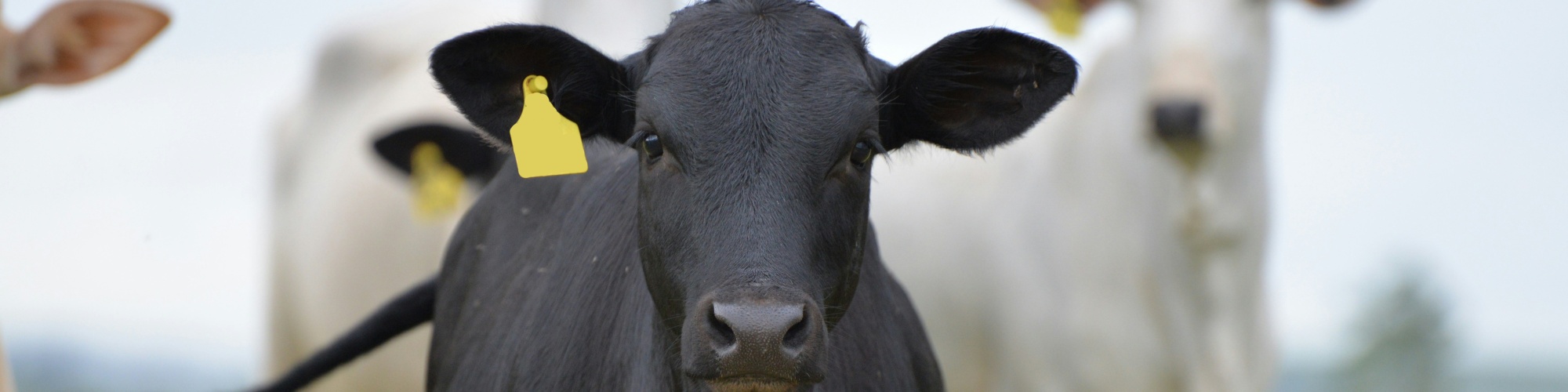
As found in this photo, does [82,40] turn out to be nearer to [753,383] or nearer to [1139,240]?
[753,383]

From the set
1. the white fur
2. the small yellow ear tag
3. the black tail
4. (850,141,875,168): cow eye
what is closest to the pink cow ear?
the black tail

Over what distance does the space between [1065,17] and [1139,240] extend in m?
0.80

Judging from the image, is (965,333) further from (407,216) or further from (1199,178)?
(407,216)

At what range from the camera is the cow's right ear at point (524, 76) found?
219cm

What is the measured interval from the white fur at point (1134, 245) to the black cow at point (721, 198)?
147 centimetres

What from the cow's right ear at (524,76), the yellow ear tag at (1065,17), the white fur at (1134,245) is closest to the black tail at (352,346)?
the cow's right ear at (524,76)

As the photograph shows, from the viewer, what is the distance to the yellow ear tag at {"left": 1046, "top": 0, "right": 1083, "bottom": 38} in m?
4.51

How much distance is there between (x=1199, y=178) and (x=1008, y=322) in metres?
0.76

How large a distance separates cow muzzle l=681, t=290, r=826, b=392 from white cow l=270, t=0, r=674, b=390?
8.50 feet

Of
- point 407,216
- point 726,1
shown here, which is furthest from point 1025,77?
point 407,216

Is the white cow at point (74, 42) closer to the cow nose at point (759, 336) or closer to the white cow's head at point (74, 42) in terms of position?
the white cow's head at point (74, 42)

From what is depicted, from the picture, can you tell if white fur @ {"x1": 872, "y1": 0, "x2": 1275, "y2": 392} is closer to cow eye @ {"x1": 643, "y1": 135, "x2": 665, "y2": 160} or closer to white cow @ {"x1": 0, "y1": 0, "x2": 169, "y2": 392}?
cow eye @ {"x1": 643, "y1": 135, "x2": 665, "y2": 160}

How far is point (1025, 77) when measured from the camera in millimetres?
2305

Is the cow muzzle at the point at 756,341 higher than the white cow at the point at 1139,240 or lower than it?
higher
